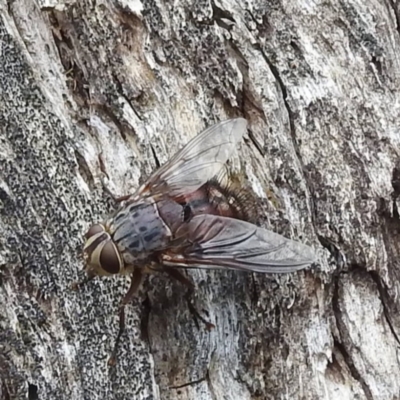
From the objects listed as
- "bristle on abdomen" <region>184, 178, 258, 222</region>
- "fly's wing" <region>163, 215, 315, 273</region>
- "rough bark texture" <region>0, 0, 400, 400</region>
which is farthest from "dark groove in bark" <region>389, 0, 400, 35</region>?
"fly's wing" <region>163, 215, 315, 273</region>

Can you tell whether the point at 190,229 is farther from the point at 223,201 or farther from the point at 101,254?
the point at 101,254

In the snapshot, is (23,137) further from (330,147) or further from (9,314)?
(330,147)

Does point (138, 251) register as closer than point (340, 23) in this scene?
Yes

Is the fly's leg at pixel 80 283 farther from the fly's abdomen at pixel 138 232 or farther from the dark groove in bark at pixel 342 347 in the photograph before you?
the dark groove in bark at pixel 342 347

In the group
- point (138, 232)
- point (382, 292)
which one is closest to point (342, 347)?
point (382, 292)

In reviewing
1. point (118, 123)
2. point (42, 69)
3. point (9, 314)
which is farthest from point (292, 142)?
point (9, 314)

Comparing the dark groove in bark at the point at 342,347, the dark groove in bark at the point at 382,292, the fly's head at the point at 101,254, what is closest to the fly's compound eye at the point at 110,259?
the fly's head at the point at 101,254

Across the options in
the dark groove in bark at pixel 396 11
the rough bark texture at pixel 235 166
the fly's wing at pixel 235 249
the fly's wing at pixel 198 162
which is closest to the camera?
the fly's wing at pixel 235 249

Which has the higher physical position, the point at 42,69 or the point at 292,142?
the point at 42,69
